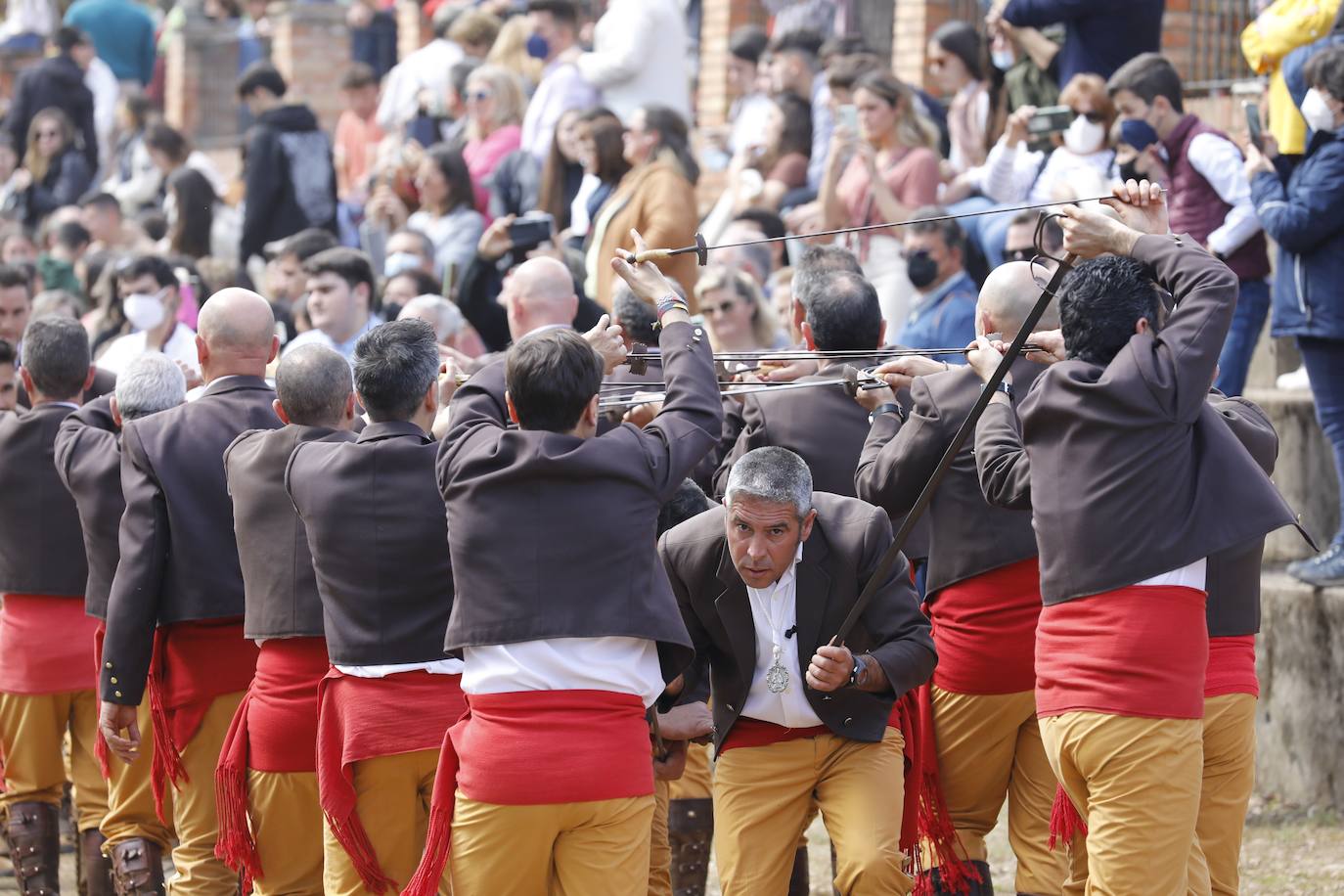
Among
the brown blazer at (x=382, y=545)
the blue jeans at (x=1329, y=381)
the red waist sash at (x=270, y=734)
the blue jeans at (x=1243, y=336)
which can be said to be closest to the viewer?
the brown blazer at (x=382, y=545)

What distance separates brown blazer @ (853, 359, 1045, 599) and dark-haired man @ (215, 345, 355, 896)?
148cm

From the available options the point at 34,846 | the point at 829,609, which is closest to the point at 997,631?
the point at 829,609

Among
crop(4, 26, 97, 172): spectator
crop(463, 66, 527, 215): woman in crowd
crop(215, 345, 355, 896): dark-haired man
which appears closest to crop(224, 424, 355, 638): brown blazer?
crop(215, 345, 355, 896): dark-haired man

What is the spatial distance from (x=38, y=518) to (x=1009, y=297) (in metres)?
3.47

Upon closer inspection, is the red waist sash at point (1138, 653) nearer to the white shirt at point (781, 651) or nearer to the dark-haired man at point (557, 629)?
the white shirt at point (781, 651)

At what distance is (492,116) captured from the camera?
40.4 feet

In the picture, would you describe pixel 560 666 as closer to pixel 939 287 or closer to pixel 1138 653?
pixel 1138 653

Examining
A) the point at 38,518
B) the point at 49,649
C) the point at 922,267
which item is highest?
the point at 922,267

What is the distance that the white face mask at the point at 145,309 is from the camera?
909cm

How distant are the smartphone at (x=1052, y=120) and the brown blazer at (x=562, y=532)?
4.63 meters

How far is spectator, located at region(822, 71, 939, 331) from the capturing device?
31.0ft

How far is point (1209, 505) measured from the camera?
190 inches

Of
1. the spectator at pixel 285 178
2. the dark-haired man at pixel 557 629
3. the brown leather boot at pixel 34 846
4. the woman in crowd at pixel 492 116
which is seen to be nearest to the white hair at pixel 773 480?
the dark-haired man at pixel 557 629

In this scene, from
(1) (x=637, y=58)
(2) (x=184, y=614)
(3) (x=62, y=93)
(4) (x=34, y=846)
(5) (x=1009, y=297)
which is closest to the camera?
(5) (x=1009, y=297)
